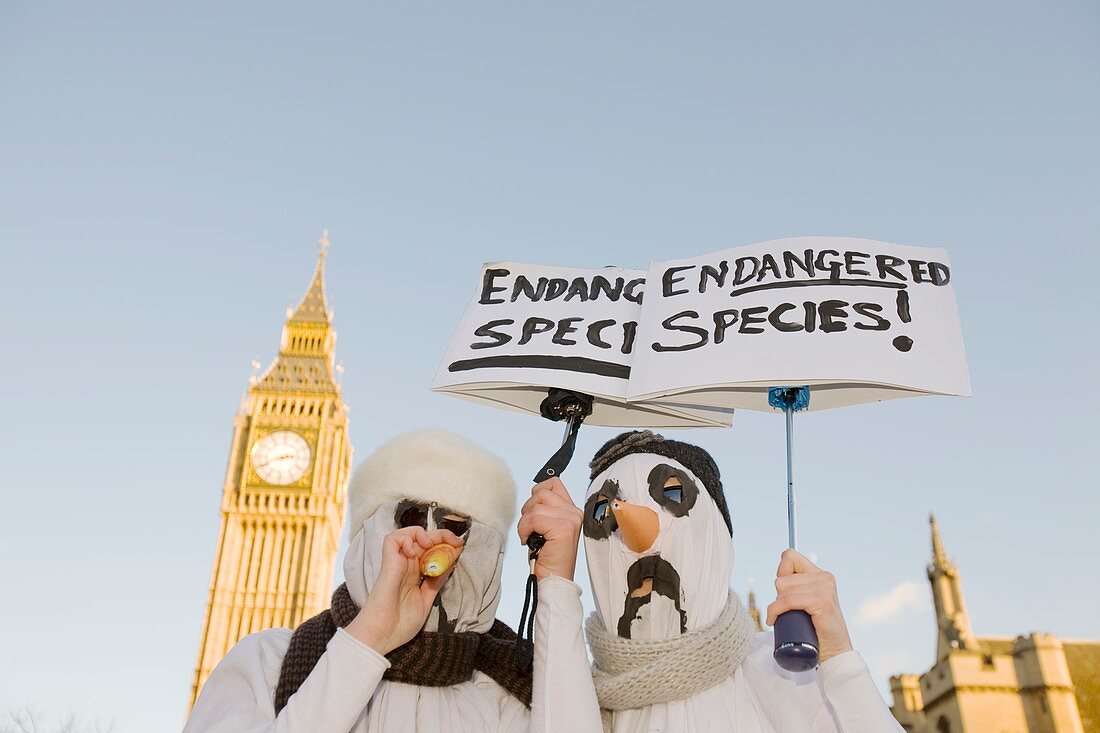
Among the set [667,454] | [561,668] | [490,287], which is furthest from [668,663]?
[490,287]

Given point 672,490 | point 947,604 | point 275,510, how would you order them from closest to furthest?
point 672,490 < point 947,604 < point 275,510

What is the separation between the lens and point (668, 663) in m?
2.11

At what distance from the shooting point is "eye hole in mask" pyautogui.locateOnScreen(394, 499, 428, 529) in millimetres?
2586

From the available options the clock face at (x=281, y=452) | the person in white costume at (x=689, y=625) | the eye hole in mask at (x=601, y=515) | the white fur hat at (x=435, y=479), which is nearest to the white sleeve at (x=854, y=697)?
the person in white costume at (x=689, y=625)

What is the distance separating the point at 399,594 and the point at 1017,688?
2519cm

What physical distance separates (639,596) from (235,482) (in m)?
33.1

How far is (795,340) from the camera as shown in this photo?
7.86 ft

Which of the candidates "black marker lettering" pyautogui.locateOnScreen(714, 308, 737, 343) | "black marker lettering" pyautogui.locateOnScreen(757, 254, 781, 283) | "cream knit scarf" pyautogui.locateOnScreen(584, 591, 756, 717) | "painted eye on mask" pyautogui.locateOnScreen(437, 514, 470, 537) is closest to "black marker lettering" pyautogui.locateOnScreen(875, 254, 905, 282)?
"black marker lettering" pyautogui.locateOnScreen(757, 254, 781, 283)

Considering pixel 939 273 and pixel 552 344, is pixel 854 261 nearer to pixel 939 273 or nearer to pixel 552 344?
pixel 939 273

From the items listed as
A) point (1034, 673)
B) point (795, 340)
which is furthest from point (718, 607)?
point (1034, 673)

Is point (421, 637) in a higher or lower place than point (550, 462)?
lower

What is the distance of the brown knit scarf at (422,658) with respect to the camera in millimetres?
2354

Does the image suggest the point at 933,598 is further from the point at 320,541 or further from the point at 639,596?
the point at 639,596

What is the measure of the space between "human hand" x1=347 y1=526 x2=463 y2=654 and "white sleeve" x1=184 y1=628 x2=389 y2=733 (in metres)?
0.05
